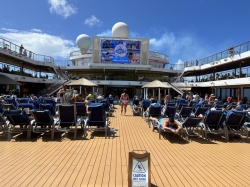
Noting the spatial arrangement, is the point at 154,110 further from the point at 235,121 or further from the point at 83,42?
the point at 83,42

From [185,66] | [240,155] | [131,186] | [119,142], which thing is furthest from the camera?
[185,66]

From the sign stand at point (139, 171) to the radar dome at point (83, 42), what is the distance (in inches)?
1344

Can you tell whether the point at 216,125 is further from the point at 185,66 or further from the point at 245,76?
the point at 185,66

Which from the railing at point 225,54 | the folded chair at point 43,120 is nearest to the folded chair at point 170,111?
the folded chair at point 43,120

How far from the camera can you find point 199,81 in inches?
1077

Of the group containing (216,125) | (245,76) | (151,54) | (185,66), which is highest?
(151,54)

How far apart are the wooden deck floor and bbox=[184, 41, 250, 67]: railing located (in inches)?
605

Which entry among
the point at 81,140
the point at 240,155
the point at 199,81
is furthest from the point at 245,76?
the point at 81,140

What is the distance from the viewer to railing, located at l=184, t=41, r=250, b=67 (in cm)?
1830

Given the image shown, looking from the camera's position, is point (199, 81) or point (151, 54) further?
point (151, 54)

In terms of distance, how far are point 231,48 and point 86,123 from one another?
19.1 meters

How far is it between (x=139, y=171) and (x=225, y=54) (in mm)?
22426

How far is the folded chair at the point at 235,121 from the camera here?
612cm

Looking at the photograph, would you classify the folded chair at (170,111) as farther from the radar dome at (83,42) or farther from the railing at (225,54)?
the radar dome at (83,42)
